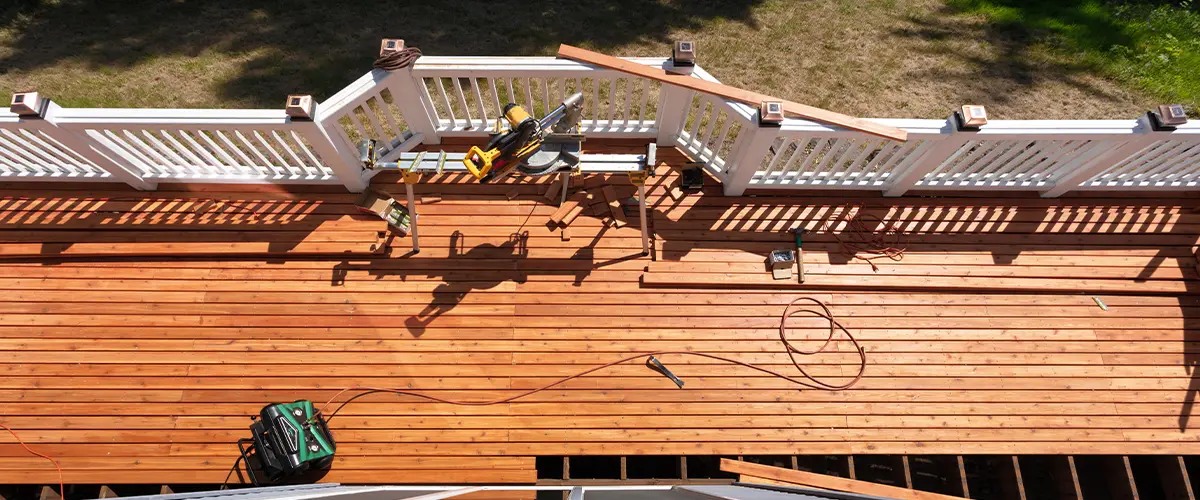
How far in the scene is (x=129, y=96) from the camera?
7.73 metres

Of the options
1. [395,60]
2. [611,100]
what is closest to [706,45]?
[611,100]

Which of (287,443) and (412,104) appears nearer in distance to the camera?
(287,443)

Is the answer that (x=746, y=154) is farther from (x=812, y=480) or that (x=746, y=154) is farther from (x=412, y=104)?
(x=412, y=104)

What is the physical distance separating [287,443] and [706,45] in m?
8.21

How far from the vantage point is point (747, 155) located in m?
5.11

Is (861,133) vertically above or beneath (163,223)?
above

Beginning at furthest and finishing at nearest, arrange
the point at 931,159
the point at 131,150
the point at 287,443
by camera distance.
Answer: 1. the point at 131,150
2. the point at 931,159
3. the point at 287,443

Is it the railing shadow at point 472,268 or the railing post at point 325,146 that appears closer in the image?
the railing post at point 325,146

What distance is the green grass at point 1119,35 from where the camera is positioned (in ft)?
26.6

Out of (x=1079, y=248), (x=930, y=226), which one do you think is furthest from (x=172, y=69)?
(x=1079, y=248)

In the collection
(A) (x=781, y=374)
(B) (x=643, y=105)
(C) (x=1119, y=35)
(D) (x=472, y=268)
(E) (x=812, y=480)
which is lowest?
(E) (x=812, y=480)

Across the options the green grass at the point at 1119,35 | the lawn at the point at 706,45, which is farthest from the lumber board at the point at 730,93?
the green grass at the point at 1119,35

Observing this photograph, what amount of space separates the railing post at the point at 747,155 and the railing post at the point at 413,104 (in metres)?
3.38

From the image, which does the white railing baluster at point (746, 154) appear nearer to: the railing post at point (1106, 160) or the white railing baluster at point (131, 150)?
the railing post at point (1106, 160)
